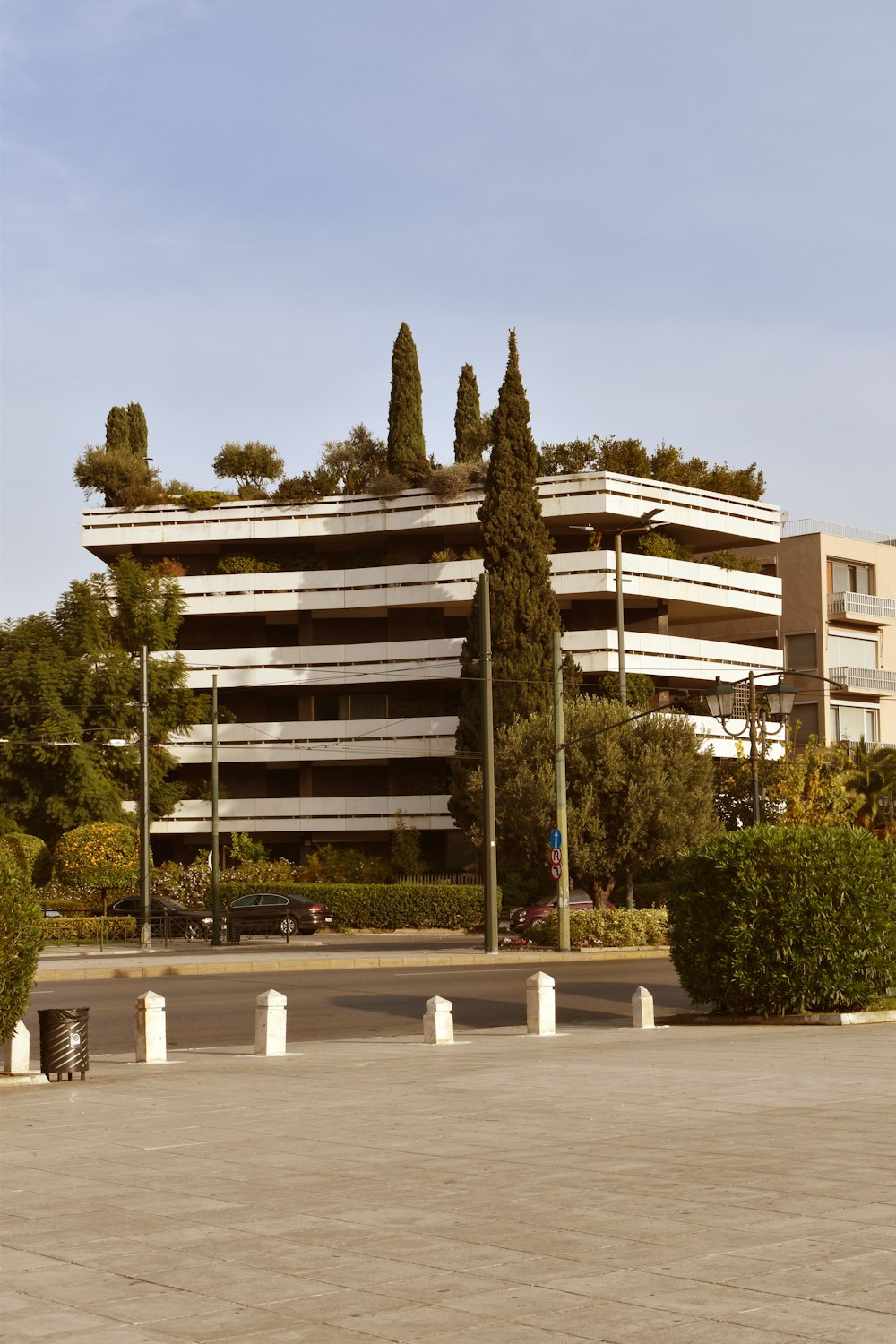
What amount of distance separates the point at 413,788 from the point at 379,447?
16.6 meters

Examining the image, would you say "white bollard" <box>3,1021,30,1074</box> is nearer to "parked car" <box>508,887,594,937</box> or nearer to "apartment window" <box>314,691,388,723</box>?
"parked car" <box>508,887,594,937</box>

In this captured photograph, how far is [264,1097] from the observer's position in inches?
510

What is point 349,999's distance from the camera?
2492 centimetres

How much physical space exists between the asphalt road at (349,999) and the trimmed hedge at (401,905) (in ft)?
59.6

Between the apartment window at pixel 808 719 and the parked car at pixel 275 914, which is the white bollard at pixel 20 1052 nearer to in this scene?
the parked car at pixel 275 914

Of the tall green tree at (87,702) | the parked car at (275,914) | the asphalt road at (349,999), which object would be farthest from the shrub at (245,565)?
the asphalt road at (349,999)

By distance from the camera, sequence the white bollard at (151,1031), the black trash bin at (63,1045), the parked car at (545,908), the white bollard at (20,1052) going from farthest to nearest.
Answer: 1. the parked car at (545,908)
2. the white bollard at (151,1031)
3. the white bollard at (20,1052)
4. the black trash bin at (63,1045)

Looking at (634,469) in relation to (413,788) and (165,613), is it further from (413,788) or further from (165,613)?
(165,613)

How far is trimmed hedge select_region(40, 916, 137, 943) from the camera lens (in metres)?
47.5

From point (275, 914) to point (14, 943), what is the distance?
3556 cm

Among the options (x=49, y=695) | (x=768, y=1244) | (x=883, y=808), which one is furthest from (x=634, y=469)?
(x=768, y=1244)

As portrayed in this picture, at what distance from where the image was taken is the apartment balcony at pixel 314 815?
2371 inches

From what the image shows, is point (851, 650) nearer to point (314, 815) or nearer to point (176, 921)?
point (314, 815)

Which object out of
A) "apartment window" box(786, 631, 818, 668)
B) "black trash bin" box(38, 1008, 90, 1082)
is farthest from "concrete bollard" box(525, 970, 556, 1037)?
"apartment window" box(786, 631, 818, 668)
